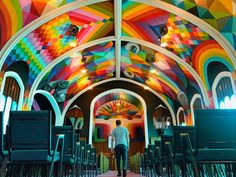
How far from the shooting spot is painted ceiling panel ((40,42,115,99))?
414 inches

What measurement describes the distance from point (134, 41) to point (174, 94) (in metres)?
4.23

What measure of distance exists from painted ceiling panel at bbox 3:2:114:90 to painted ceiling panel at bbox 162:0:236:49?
6.91 ft

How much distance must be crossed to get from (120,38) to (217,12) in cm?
385

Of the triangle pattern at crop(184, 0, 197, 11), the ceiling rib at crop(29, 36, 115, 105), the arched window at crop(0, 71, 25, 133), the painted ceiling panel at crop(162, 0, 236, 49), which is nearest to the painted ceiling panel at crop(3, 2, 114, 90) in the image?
the ceiling rib at crop(29, 36, 115, 105)

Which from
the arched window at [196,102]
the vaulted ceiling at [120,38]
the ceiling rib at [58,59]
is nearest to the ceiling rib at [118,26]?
the vaulted ceiling at [120,38]

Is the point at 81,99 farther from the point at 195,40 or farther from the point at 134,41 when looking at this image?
the point at 195,40

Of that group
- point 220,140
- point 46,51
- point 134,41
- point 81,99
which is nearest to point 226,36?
point 134,41

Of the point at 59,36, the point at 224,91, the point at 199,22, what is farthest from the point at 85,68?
the point at 199,22

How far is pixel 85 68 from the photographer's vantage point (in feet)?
39.4

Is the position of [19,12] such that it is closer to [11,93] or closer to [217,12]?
[11,93]

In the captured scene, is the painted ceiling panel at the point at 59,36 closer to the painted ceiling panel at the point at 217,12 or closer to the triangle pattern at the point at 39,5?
the triangle pattern at the point at 39,5

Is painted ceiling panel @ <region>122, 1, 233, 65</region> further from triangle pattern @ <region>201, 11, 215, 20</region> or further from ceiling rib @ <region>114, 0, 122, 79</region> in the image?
triangle pattern @ <region>201, 11, 215, 20</region>

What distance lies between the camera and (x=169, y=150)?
15.1 ft

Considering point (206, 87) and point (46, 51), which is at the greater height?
point (46, 51)
